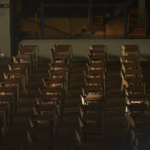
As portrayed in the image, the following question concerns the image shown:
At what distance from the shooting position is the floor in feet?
21.4

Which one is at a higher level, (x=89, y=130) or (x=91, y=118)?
(x=91, y=118)

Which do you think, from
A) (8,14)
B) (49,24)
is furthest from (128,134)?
(49,24)

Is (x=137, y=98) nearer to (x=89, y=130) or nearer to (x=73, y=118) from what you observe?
(x=73, y=118)

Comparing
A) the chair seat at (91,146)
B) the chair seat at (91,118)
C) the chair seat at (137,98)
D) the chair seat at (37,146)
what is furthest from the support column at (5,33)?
the chair seat at (91,146)

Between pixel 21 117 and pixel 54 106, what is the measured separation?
139cm

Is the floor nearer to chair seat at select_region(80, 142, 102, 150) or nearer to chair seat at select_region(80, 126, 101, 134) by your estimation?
chair seat at select_region(80, 126, 101, 134)

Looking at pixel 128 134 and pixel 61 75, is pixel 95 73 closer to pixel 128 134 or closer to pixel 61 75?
pixel 61 75

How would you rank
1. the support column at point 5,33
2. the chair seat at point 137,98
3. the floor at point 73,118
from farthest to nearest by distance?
the support column at point 5,33
the chair seat at point 137,98
the floor at point 73,118

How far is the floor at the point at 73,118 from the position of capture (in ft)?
21.4

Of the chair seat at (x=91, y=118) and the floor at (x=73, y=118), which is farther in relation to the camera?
the floor at (x=73, y=118)

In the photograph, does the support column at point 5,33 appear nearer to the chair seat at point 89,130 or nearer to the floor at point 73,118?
the floor at point 73,118

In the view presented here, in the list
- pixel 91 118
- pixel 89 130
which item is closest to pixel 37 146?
pixel 89 130

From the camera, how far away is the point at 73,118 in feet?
25.3

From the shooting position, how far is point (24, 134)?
6930mm
